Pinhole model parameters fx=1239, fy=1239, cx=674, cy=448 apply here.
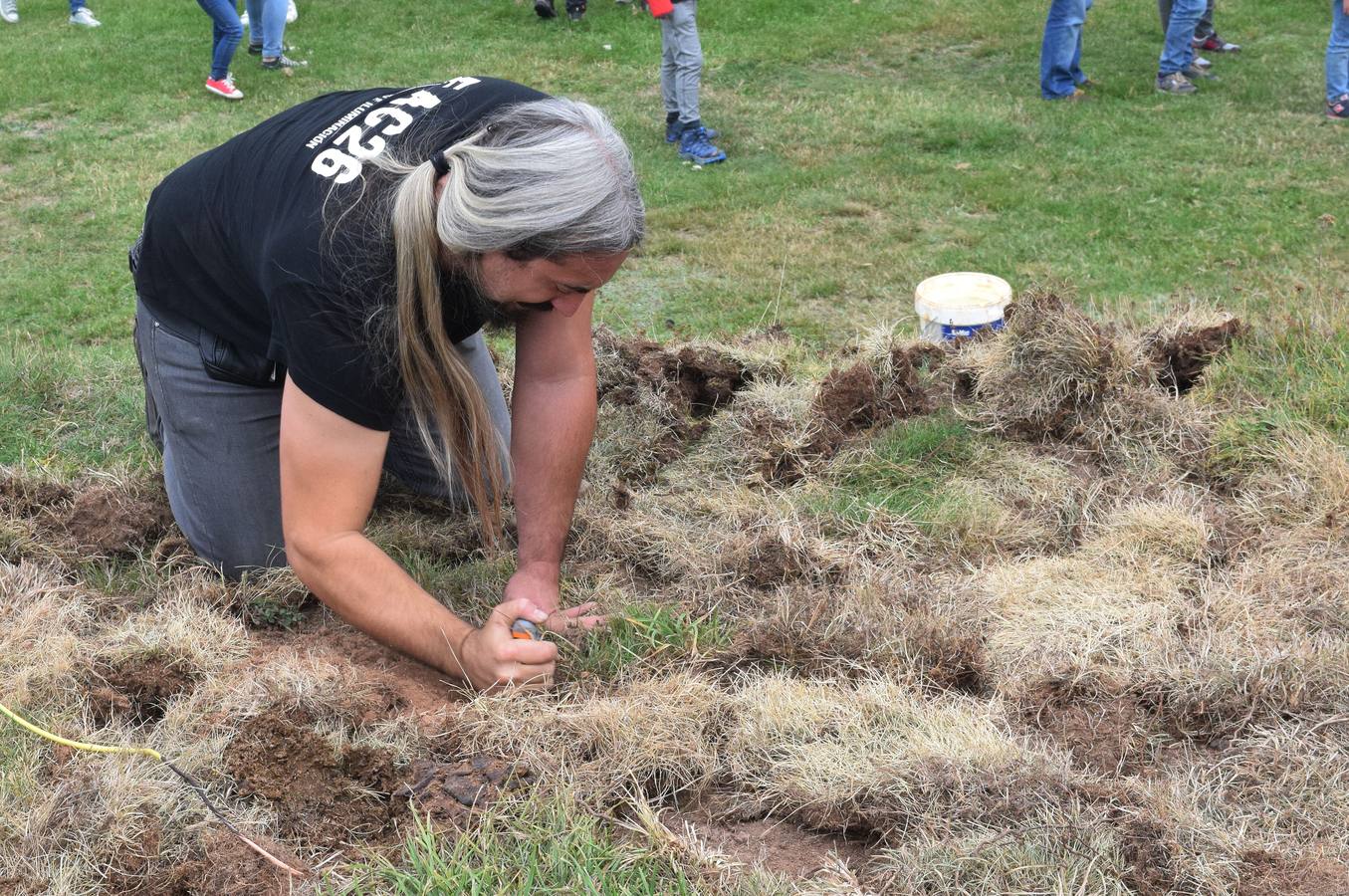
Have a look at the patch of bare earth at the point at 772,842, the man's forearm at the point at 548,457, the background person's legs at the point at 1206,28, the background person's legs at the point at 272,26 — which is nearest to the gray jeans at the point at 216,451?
the man's forearm at the point at 548,457

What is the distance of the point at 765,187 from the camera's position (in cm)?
710

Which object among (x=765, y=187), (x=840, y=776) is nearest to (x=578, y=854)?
(x=840, y=776)

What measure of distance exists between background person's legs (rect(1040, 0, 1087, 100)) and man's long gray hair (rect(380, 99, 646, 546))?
6.60m

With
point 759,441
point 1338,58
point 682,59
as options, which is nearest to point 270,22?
point 682,59

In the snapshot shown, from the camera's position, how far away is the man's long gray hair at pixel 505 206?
234 cm

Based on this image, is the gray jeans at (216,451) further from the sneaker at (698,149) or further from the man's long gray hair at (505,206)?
the sneaker at (698,149)

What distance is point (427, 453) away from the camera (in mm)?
3568

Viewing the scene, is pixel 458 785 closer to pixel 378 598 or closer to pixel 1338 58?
pixel 378 598

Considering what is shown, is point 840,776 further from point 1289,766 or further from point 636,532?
point 636,532

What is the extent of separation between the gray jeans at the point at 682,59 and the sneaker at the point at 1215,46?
4.24m

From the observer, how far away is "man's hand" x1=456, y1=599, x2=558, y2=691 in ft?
8.55

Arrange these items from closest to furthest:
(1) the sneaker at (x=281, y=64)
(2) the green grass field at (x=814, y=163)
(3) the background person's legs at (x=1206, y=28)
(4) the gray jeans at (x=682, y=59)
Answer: (2) the green grass field at (x=814, y=163) < (4) the gray jeans at (x=682, y=59) < (3) the background person's legs at (x=1206, y=28) < (1) the sneaker at (x=281, y=64)

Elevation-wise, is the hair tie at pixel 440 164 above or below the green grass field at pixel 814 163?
above

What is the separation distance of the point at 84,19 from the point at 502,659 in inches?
419
